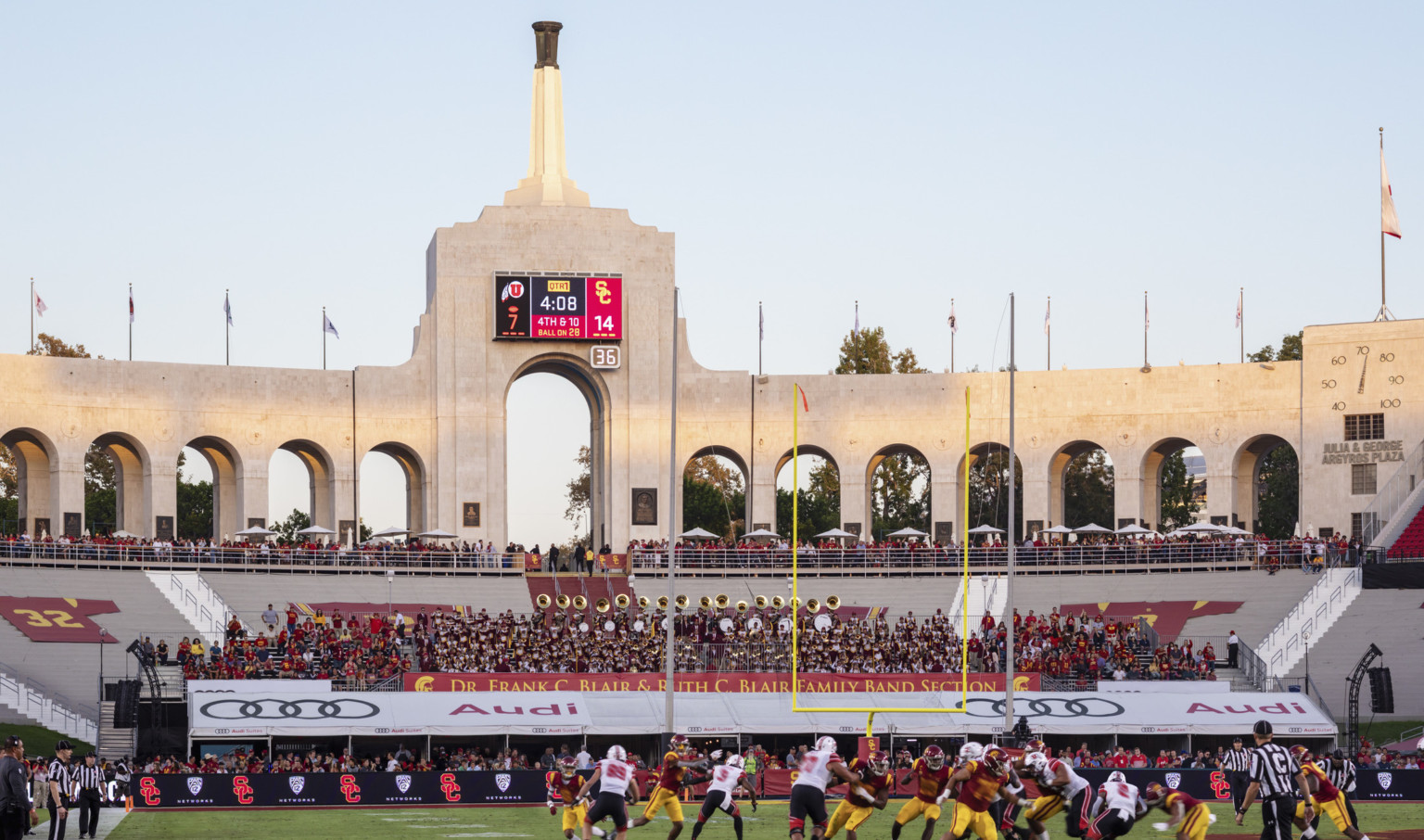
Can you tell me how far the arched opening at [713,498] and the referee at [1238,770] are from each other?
53.7 meters

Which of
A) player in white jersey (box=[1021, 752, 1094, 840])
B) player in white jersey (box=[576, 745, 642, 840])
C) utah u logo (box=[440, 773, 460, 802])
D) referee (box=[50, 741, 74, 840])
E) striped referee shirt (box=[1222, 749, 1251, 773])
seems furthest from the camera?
utah u logo (box=[440, 773, 460, 802])

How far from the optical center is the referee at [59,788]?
23.6m

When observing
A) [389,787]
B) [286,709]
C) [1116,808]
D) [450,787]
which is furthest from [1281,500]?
[1116,808]

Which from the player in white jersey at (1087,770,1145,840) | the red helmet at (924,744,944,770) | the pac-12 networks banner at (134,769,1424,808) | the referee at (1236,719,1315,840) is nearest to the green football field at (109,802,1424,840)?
the pac-12 networks banner at (134,769,1424,808)

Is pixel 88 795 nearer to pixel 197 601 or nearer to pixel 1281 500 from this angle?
pixel 197 601

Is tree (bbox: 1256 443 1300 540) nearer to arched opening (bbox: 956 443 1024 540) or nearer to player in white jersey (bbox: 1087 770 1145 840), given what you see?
arched opening (bbox: 956 443 1024 540)

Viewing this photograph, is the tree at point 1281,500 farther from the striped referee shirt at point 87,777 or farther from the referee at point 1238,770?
the striped referee shirt at point 87,777

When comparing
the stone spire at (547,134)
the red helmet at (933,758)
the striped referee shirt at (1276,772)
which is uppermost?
the stone spire at (547,134)

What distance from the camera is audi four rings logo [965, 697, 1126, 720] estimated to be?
149 feet

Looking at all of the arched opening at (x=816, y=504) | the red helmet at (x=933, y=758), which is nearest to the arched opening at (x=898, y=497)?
the arched opening at (x=816, y=504)

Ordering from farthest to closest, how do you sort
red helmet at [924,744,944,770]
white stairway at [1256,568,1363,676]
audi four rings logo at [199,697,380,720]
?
white stairway at [1256,568,1363,676] < audi four rings logo at [199,697,380,720] < red helmet at [924,744,944,770]

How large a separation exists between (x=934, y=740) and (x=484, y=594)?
17.4 meters

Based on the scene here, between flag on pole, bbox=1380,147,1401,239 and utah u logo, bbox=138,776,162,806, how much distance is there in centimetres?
4055

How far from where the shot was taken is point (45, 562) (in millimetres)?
53719
